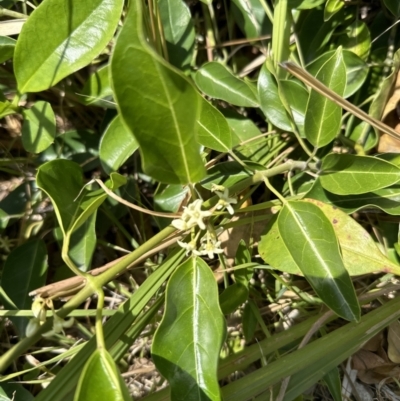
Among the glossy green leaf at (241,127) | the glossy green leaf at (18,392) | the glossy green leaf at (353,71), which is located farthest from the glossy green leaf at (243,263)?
the glossy green leaf at (18,392)

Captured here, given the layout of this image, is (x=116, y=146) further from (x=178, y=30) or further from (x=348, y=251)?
(x=348, y=251)

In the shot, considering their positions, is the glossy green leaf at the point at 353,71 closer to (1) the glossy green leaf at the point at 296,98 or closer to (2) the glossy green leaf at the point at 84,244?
(1) the glossy green leaf at the point at 296,98

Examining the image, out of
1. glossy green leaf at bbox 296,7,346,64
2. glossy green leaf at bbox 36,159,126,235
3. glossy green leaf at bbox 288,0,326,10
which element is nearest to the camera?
glossy green leaf at bbox 36,159,126,235

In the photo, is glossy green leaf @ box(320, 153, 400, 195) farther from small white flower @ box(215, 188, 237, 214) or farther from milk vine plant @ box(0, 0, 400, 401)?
small white flower @ box(215, 188, 237, 214)

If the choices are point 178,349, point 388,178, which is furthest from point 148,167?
point 388,178

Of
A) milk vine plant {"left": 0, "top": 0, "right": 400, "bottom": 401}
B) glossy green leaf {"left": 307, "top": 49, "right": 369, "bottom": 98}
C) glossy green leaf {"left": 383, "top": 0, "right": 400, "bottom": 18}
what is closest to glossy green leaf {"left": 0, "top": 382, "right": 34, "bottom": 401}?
milk vine plant {"left": 0, "top": 0, "right": 400, "bottom": 401}
